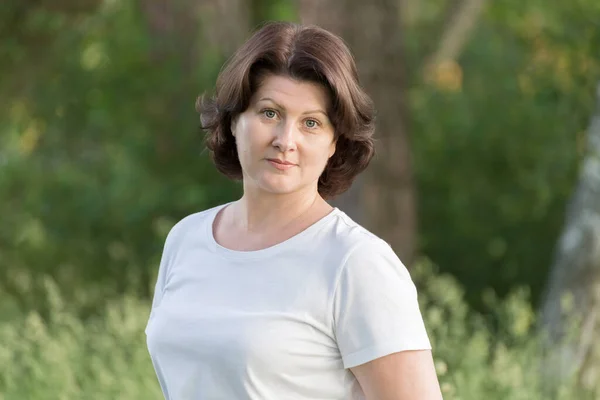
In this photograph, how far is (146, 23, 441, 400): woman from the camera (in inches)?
90.4

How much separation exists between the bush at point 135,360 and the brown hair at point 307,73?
244 centimetres

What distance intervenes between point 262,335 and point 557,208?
690 cm

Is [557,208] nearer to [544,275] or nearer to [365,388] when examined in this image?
[544,275]

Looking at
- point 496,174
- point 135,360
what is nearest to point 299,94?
point 135,360

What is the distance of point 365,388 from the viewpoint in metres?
2.32

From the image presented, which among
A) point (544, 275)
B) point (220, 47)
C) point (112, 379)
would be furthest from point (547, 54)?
point (112, 379)

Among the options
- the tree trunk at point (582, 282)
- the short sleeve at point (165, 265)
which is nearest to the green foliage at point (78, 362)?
the tree trunk at point (582, 282)

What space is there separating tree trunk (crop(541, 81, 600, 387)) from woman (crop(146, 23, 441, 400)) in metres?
3.33

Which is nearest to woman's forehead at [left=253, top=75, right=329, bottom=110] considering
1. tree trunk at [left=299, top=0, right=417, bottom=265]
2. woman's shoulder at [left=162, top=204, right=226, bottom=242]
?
woman's shoulder at [left=162, top=204, right=226, bottom=242]

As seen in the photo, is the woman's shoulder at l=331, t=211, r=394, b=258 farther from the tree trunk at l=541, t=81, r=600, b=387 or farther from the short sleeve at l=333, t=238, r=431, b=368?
the tree trunk at l=541, t=81, r=600, b=387

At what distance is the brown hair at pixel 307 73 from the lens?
2.42 m

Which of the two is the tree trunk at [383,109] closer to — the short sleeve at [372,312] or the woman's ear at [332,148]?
the woman's ear at [332,148]

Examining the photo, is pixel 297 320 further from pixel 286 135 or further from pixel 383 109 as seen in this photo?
pixel 383 109

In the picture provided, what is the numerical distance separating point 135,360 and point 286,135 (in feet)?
11.8
